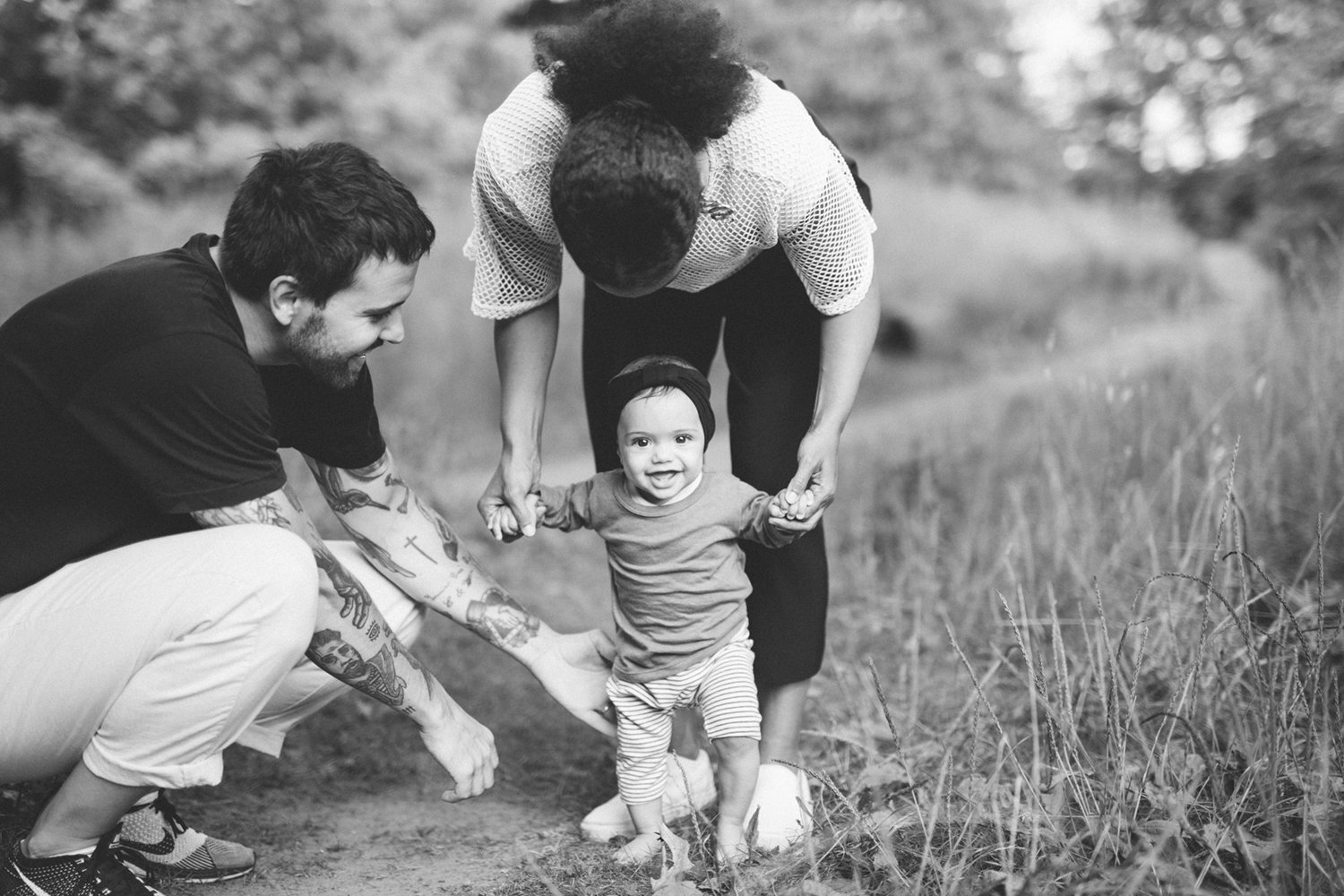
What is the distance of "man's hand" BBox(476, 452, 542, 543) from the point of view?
2.27 metres

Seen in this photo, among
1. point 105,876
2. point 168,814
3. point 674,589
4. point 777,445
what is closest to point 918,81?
point 777,445

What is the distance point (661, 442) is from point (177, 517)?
34.6 inches

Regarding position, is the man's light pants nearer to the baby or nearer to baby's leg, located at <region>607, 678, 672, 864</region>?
the baby

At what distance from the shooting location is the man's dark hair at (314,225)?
1.96m

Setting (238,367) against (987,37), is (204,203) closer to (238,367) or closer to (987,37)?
(238,367)

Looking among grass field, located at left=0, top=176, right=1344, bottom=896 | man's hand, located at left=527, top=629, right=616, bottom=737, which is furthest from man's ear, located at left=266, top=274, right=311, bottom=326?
grass field, located at left=0, top=176, right=1344, bottom=896

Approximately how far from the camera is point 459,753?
213cm

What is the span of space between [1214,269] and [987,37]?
546 cm

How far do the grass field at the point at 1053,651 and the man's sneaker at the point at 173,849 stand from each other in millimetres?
118

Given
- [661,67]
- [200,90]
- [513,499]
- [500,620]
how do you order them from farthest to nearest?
[200,90], [500,620], [513,499], [661,67]

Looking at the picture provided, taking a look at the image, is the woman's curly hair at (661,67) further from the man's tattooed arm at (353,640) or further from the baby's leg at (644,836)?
the baby's leg at (644,836)

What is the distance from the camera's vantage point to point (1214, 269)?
34.2 ft

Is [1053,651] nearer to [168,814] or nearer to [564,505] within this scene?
[564,505]

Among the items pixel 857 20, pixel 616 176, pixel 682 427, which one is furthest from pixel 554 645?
pixel 857 20
